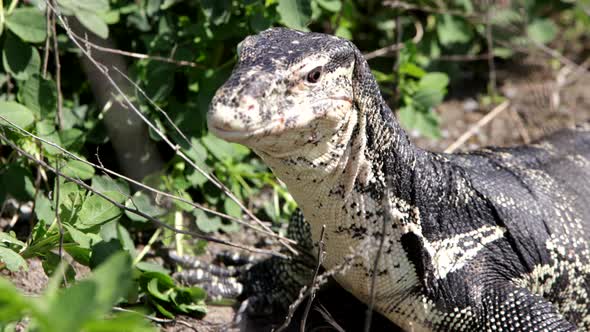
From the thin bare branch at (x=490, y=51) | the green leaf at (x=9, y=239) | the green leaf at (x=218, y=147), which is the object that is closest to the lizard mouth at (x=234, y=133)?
the green leaf at (x=9, y=239)

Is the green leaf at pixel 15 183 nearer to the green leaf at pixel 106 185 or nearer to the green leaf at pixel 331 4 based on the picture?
the green leaf at pixel 106 185

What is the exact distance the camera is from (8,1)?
4.77 metres

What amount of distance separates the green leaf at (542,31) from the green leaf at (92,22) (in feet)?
12.9

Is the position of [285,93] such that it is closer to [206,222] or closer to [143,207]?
[143,207]

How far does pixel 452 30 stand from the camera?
662 centimetres

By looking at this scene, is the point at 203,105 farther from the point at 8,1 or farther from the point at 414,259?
the point at 414,259

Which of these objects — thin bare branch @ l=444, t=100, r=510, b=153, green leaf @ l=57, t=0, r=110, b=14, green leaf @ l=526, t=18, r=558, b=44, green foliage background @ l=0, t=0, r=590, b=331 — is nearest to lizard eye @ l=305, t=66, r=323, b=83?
green foliage background @ l=0, t=0, r=590, b=331

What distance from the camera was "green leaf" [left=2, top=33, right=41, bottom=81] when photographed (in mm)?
4699

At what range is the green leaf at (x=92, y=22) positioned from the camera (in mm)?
4613

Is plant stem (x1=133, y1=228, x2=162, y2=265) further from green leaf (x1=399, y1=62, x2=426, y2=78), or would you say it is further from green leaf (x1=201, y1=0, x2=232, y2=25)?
green leaf (x1=399, y1=62, x2=426, y2=78)

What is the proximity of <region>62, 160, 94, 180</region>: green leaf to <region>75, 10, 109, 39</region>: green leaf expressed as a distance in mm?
749

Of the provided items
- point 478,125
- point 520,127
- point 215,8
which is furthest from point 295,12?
point 520,127

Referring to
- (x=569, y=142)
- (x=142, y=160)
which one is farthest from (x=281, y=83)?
(x=569, y=142)

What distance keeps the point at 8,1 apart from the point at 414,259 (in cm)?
273
